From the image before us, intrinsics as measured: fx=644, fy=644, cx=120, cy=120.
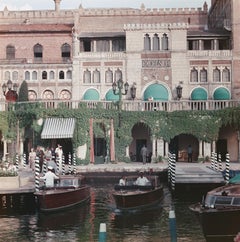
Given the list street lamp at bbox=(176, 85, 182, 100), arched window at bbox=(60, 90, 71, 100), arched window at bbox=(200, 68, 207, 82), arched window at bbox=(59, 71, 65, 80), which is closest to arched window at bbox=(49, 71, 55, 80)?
arched window at bbox=(59, 71, 65, 80)

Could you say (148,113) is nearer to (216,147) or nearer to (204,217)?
(216,147)

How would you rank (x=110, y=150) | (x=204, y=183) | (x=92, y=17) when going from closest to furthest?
(x=204, y=183) < (x=110, y=150) < (x=92, y=17)

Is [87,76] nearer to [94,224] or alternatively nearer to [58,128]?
[58,128]

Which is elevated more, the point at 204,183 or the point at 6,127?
the point at 6,127

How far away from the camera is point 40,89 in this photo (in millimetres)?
59719

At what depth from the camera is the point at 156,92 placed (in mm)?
53844

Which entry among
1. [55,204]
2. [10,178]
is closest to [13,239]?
[55,204]

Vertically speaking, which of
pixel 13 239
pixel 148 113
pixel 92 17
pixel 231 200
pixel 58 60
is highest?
pixel 92 17

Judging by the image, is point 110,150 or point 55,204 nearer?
point 55,204

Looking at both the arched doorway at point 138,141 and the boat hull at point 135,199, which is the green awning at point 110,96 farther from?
the boat hull at point 135,199

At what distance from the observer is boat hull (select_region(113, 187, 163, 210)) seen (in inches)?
1028

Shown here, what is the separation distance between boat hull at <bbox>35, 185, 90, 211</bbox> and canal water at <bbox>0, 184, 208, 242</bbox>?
0.28 m

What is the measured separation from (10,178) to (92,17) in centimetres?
4380

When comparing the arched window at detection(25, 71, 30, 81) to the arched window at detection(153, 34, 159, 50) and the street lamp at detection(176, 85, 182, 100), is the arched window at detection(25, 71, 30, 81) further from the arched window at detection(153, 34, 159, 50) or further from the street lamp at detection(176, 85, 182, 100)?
the street lamp at detection(176, 85, 182, 100)
